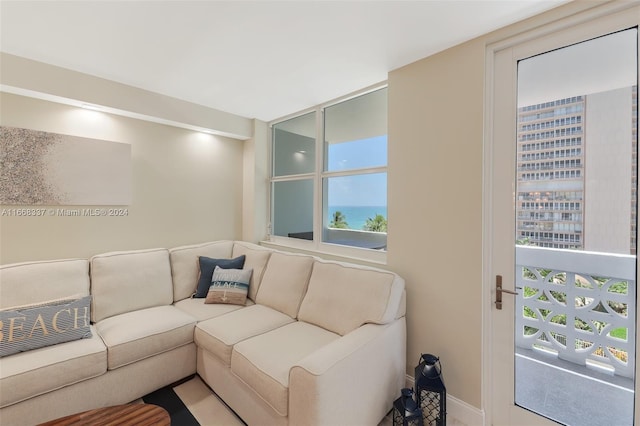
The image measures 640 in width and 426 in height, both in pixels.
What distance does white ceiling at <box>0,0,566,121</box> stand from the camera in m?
1.56

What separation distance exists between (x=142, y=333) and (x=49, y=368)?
493mm

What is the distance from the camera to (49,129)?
7.61ft

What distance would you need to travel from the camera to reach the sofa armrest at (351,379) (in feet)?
4.34

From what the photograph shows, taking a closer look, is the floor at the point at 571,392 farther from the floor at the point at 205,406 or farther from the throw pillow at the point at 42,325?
the throw pillow at the point at 42,325

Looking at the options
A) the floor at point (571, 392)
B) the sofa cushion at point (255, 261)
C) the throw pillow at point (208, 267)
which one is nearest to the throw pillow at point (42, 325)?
the throw pillow at point (208, 267)

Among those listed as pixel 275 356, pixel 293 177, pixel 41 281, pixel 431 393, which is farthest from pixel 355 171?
pixel 41 281

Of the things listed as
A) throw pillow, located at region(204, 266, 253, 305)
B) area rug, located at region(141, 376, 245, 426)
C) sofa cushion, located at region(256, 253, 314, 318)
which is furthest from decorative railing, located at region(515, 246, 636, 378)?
throw pillow, located at region(204, 266, 253, 305)

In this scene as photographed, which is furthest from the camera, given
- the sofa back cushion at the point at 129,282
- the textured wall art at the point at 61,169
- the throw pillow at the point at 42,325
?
the sofa back cushion at the point at 129,282

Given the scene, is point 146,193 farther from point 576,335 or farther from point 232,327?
point 576,335

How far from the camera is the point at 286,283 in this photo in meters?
2.45

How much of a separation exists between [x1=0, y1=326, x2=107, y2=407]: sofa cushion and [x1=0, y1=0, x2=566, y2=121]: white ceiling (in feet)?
6.93

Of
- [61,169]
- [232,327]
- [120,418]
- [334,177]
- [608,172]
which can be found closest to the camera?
[120,418]

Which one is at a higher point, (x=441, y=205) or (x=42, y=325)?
(x=441, y=205)

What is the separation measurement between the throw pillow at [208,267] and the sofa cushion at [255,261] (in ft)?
0.28
